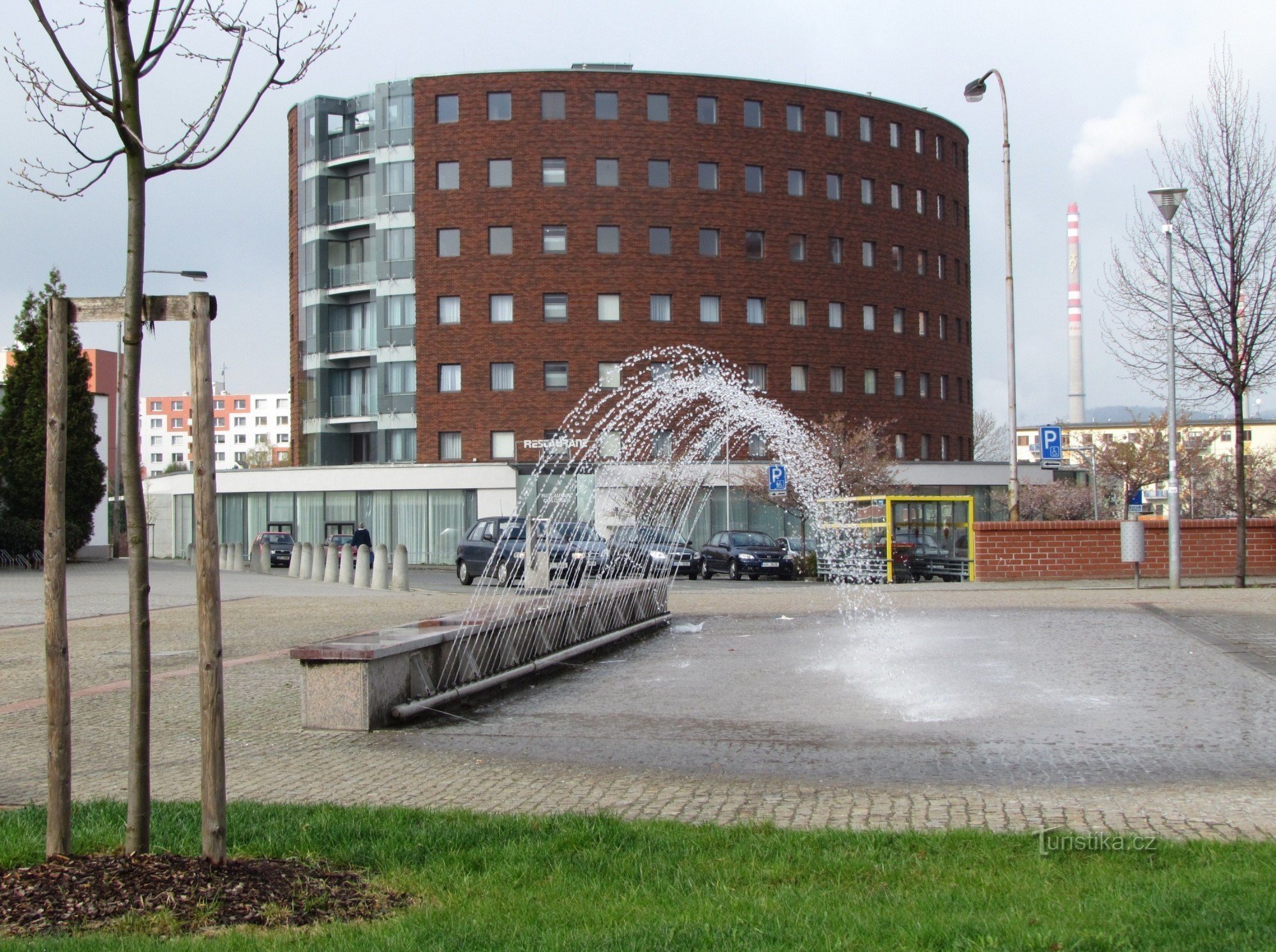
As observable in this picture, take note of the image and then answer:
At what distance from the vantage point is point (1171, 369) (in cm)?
2503

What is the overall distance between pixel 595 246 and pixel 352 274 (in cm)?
1202

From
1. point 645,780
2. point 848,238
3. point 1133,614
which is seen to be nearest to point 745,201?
point 848,238

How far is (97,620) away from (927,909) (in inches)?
666

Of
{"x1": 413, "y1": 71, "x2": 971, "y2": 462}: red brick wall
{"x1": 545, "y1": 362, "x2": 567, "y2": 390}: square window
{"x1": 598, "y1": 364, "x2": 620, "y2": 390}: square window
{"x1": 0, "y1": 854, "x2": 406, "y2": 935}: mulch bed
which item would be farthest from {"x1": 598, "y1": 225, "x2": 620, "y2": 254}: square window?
{"x1": 0, "y1": 854, "x2": 406, "y2": 935}: mulch bed

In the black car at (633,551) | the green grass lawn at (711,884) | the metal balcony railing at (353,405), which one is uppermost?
the metal balcony railing at (353,405)

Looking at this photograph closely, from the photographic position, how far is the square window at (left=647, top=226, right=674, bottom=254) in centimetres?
6050

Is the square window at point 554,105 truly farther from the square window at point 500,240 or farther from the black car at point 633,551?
the black car at point 633,551

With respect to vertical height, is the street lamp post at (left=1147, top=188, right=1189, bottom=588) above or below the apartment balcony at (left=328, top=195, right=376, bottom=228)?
below

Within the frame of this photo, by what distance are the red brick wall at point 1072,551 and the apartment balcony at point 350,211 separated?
40.7 meters

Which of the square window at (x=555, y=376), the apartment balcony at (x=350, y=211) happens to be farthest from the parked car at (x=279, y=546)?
the apartment balcony at (x=350, y=211)

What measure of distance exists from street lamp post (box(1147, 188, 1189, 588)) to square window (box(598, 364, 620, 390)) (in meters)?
33.1

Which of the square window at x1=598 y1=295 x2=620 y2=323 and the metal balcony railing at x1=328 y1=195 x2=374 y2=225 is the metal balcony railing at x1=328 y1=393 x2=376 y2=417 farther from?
the square window at x1=598 y1=295 x2=620 y2=323

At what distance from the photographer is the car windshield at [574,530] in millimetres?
27906

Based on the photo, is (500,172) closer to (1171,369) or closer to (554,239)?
(554,239)
